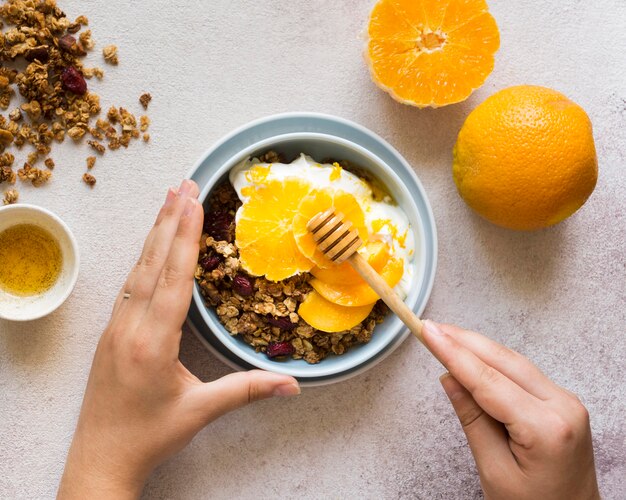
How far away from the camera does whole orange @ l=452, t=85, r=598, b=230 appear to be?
3.65ft

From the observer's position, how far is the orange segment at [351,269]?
1131 millimetres

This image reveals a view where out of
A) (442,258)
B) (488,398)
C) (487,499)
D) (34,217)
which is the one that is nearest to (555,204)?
(442,258)

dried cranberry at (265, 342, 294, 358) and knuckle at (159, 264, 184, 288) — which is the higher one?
knuckle at (159, 264, 184, 288)

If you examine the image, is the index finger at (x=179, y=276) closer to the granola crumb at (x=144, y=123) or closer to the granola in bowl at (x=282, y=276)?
the granola in bowl at (x=282, y=276)

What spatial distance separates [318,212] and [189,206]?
208mm

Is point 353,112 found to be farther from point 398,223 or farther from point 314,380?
point 314,380

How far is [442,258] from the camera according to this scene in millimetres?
1287

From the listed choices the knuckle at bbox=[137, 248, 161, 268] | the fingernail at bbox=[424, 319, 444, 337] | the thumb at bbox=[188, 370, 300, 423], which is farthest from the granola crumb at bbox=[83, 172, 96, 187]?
the fingernail at bbox=[424, 319, 444, 337]

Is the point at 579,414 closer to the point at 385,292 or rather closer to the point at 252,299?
the point at 385,292

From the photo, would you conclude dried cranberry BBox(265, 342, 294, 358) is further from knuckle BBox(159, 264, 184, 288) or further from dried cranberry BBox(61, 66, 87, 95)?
dried cranberry BBox(61, 66, 87, 95)

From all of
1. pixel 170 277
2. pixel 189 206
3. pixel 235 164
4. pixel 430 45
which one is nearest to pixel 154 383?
pixel 170 277

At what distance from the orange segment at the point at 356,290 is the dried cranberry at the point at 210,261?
0.17 meters

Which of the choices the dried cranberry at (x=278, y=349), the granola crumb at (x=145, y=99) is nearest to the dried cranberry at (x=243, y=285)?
the dried cranberry at (x=278, y=349)

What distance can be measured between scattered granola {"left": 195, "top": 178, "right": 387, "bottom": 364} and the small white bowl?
0.23m
